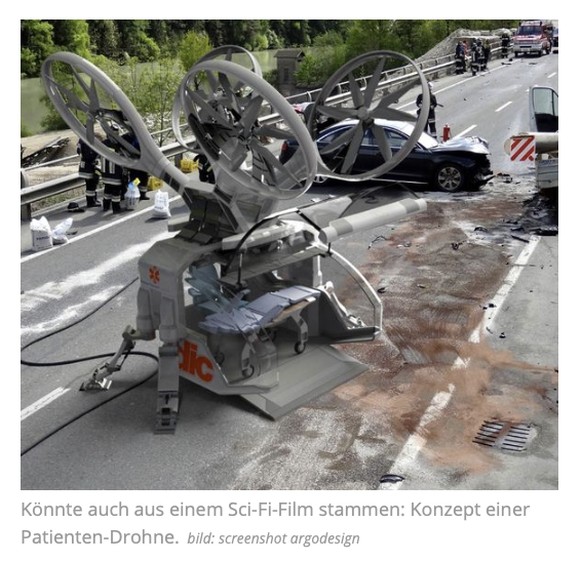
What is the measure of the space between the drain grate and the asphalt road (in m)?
0.04

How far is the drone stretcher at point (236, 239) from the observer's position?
25.0 ft

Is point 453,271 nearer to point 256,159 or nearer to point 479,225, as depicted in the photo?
point 479,225

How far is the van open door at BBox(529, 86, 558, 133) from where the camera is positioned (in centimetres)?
1614

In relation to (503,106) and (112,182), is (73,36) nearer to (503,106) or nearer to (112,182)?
(112,182)

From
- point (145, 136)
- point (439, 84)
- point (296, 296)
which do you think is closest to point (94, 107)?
point (145, 136)

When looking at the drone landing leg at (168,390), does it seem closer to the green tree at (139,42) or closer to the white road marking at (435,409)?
the white road marking at (435,409)

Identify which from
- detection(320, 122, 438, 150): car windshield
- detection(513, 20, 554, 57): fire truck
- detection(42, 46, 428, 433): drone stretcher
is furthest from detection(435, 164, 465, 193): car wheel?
detection(513, 20, 554, 57): fire truck

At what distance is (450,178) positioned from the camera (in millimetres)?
16219

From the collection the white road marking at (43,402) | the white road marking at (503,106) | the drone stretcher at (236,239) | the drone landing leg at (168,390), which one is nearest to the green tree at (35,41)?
the drone stretcher at (236,239)

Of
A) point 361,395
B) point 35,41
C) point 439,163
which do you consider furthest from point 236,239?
point 35,41

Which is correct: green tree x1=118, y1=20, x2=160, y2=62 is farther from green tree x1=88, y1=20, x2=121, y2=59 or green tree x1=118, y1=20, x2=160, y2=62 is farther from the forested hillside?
green tree x1=88, y1=20, x2=121, y2=59

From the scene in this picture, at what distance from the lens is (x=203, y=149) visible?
7.44 m

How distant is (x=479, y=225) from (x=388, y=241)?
6.17 feet
